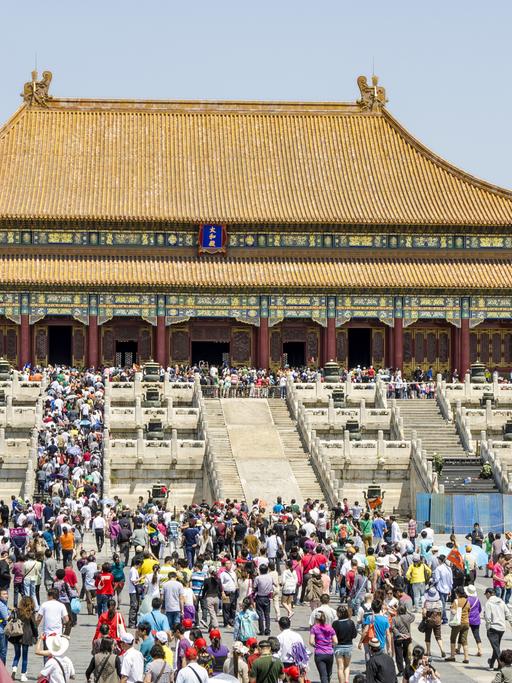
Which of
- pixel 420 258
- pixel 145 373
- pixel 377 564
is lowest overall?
pixel 377 564

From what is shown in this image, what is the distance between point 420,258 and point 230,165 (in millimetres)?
9964

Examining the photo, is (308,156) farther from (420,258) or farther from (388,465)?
(388,465)

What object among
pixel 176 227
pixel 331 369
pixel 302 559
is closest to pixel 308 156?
pixel 176 227

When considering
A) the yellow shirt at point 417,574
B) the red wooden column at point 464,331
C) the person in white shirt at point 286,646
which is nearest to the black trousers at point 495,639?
the yellow shirt at point 417,574

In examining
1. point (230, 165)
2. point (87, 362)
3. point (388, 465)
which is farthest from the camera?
point (230, 165)

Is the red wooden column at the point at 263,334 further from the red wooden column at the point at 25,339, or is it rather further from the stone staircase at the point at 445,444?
the stone staircase at the point at 445,444

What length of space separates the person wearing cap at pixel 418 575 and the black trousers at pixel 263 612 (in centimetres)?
309

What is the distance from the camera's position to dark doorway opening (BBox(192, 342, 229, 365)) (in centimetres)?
7962

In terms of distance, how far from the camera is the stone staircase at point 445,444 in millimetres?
51656

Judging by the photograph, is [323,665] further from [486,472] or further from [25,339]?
[25,339]

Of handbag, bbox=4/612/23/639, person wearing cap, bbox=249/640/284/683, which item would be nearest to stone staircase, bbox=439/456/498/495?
handbag, bbox=4/612/23/639

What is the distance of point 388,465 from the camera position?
5328 cm

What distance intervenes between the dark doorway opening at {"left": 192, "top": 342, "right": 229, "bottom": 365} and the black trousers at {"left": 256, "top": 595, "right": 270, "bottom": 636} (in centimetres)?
4794

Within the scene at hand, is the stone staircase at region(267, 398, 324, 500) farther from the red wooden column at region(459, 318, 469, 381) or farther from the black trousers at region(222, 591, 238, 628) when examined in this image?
the red wooden column at region(459, 318, 469, 381)
